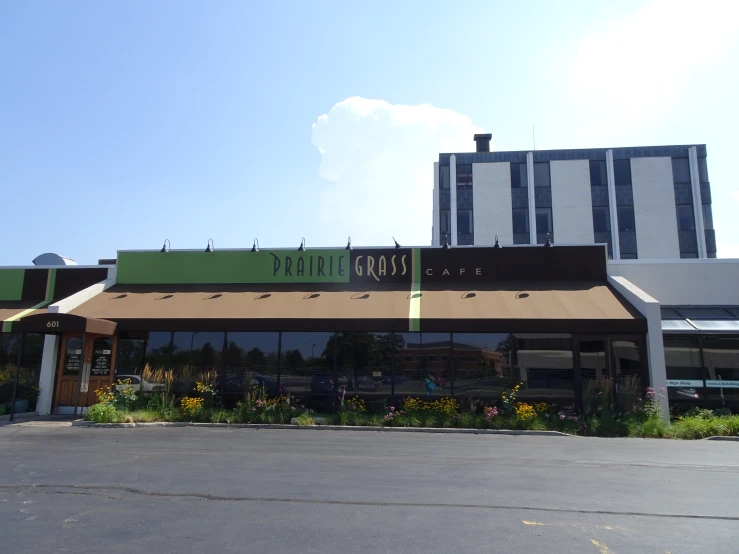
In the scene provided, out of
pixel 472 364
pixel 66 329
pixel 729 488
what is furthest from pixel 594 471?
pixel 66 329

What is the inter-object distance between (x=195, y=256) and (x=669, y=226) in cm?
3839

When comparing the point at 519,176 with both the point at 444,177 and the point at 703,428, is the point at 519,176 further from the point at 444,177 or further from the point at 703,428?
the point at 703,428

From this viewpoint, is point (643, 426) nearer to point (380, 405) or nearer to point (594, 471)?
point (594, 471)

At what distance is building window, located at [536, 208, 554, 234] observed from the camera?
45781 millimetres

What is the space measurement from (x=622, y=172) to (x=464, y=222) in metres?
13.4

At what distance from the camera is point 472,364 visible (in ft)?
53.9

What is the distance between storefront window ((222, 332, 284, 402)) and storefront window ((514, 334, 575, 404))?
7266mm

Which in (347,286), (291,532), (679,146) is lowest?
(291,532)

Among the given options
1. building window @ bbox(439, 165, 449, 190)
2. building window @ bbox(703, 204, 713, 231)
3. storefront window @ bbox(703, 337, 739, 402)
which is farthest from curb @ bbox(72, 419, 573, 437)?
building window @ bbox(703, 204, 713, 231)

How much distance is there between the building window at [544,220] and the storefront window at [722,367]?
29.6m

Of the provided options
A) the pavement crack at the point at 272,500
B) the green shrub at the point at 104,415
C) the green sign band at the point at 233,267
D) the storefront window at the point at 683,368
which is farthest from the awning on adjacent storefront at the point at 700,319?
the green shrub at the point at 104,415

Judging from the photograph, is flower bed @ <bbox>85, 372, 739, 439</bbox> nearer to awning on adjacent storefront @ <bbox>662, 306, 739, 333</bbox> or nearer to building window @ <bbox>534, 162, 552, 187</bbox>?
awning on adjacent storefront @ <bbox>662, 306, 739, 333</bbox>

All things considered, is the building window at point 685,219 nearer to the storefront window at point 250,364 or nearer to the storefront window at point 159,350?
the storefront window at point 250,364

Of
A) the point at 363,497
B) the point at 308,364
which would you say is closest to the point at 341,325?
→ the point at 308,364
